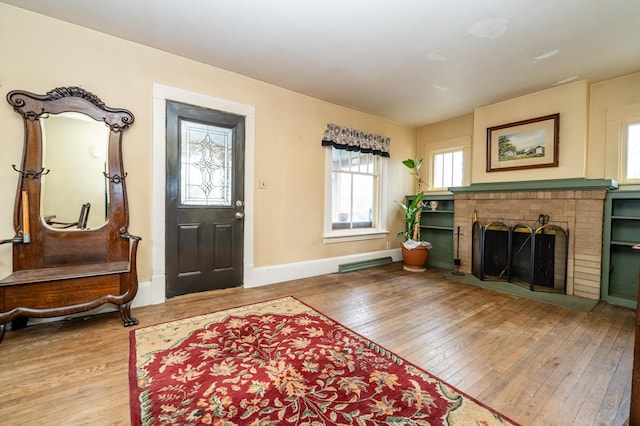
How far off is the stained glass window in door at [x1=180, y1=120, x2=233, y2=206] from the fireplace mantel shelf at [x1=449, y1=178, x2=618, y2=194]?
11.9 feet

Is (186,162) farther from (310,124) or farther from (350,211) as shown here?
(350,211)

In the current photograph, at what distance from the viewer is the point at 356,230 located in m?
Answer: 4.68

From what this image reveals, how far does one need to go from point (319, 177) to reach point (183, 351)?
9.46ft

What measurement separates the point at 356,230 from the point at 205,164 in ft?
8.91

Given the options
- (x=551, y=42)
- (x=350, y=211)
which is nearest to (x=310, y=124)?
(x=350, y=211)

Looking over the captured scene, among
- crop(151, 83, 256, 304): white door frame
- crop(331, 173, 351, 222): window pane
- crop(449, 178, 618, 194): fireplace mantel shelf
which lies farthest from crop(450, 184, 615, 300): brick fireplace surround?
crop(151, 83, 256, 304): white door frame

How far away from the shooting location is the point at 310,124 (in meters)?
3.96

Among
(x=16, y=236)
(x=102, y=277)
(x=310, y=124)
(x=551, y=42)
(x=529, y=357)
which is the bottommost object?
(x=529, y=357)

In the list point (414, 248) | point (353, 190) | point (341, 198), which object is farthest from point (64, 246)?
point (414, 248)

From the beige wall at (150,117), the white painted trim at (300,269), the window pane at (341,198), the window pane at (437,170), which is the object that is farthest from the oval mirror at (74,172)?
the window pane at (437,170)

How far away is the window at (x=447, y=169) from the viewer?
4793mm

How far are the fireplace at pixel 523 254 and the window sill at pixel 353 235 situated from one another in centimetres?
155

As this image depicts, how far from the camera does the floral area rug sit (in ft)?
4.28

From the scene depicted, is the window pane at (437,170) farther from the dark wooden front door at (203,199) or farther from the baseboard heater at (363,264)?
the dark wooden front door at (203,199)
